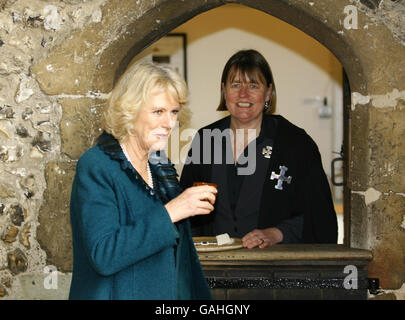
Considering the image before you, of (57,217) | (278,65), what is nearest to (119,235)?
(57,217)

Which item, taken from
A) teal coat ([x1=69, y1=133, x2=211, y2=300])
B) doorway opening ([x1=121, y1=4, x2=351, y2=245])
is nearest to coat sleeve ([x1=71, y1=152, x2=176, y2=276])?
teal coat ([x1=69, y1=133, x2=211, y2=300])

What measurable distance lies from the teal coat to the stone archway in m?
0.82

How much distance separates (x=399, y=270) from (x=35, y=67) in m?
1.85

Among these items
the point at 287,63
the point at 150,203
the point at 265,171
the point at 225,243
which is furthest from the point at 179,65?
the point at 150,203

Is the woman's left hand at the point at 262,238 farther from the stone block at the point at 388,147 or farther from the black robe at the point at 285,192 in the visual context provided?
the stone block at the point at 388,147

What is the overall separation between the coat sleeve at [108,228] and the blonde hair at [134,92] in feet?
0.48

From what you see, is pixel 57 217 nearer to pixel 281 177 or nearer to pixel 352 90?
pixel 281 177

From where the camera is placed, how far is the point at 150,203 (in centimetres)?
148

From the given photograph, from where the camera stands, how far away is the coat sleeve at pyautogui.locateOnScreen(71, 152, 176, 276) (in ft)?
4.30

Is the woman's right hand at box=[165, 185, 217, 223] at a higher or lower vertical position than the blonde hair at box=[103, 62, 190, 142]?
lower

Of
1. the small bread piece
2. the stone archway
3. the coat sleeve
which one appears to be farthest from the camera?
the small bread piece

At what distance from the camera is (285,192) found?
2564 mm

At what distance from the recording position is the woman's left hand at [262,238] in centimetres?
235

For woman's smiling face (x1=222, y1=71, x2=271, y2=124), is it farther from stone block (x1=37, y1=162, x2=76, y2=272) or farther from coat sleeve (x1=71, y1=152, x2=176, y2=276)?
coat sleeve (x1=71, y1=152, x2=176, y2=276)
